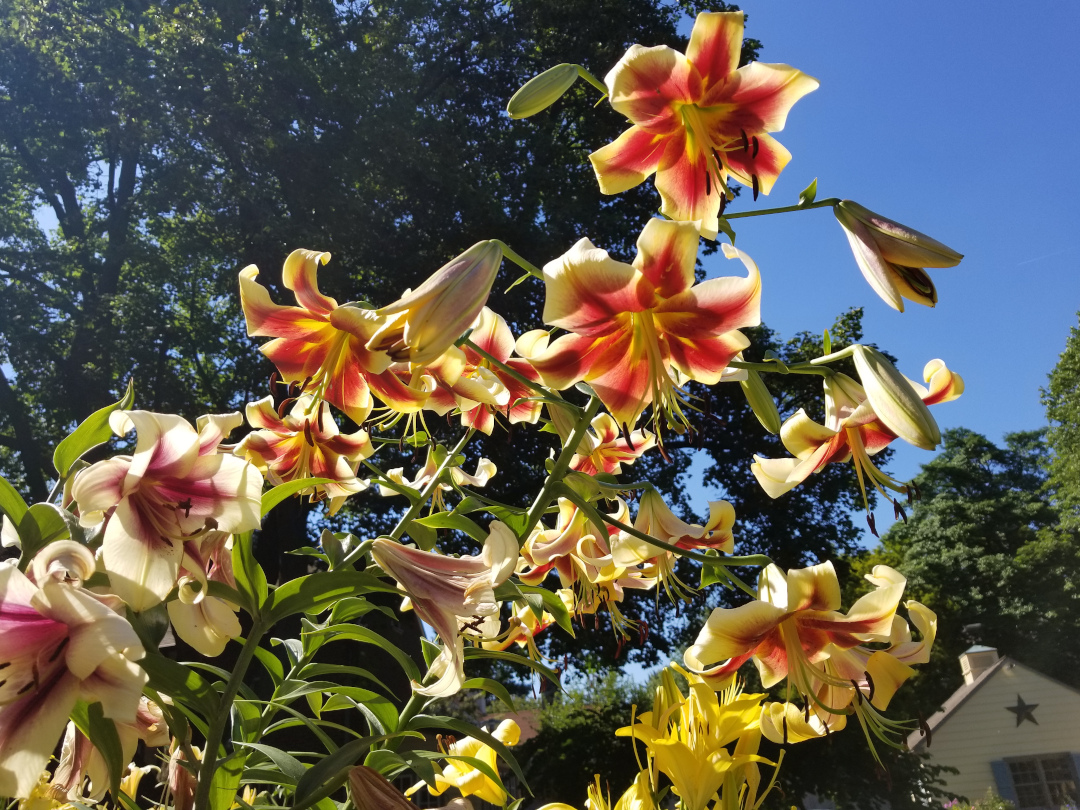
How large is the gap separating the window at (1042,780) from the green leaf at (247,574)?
16600mm

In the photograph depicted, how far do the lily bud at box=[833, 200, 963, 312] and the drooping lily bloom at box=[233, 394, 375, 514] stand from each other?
484mm

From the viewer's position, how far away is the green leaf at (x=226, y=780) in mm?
585

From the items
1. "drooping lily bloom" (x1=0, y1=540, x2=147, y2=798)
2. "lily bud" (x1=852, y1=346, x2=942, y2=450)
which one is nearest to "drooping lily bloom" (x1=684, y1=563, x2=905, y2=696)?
"lily bud" (x1=852, y1=346, x2=942, y2=450)

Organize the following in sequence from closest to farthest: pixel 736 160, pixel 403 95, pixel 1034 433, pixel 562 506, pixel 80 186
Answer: pixel 736 160
pixel 562 506
pixel 403 95
pixel 80 186
pixel 1034 433

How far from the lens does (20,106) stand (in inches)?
320

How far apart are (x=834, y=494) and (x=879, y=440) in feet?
27.9

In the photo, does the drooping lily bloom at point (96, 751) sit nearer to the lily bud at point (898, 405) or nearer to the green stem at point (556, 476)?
the green stem at point (556, 476)

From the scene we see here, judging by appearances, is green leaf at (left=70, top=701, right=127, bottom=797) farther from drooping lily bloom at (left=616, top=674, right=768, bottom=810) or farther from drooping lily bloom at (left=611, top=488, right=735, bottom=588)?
drooping lily bloom at (left=611, top=488, right=735, bottom=588)

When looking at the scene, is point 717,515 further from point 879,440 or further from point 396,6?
point 396,6

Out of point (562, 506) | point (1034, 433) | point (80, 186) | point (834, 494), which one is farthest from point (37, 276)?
point (1034, 433)

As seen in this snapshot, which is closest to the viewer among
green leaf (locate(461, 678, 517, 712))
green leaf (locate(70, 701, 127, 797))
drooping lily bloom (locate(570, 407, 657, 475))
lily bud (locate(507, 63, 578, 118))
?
green leaf (locate(70, 701, 127, 797))

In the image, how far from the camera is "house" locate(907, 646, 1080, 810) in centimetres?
1358

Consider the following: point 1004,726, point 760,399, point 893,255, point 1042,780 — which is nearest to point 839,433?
point 760,399

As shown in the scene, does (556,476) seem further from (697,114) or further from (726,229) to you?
(697,114)
